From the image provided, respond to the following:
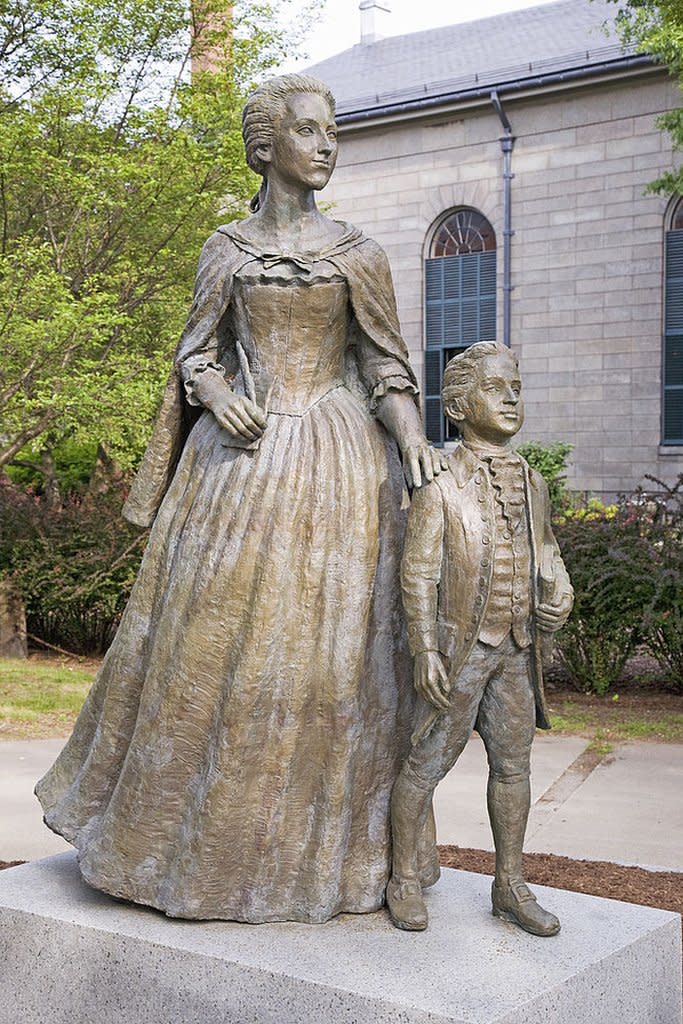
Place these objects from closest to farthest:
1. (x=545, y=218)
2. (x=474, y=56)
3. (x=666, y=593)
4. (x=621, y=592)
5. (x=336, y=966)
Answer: (x=336, y=966) < (x=666, y=593) < (x=621, y=592) < (x=545, y=218) < (x=474, y=56)

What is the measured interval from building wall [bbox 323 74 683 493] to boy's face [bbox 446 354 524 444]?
1759 cm

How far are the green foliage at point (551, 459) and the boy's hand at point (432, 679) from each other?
42.4ft

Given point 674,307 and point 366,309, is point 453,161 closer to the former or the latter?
point 674,307

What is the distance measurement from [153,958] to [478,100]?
69.0ft

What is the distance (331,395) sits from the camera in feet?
12.3

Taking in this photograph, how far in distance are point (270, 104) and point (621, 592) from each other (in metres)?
7.30

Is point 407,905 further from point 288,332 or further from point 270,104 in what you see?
point 270,104

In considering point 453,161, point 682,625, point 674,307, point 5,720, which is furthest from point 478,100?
point 5,720

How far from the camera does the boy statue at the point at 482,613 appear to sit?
3.38 meters

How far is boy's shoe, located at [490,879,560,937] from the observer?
3.54 meters

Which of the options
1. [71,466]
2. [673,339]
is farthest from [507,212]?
[71,466]

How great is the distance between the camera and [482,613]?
A: 11.1 ft

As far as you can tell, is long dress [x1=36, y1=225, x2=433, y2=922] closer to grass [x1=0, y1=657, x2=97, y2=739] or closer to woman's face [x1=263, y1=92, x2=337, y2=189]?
woman's face [x1=263, y1=92, x2=337, y2=189]

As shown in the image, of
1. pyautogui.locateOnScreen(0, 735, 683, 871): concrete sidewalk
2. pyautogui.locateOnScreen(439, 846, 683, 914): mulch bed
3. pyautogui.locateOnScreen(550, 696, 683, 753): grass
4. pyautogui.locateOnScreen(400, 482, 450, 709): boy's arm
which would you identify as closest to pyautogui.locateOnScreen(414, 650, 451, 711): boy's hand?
pyautogui.locateOnScreen(400, 482, 450, 709): boy's arm
